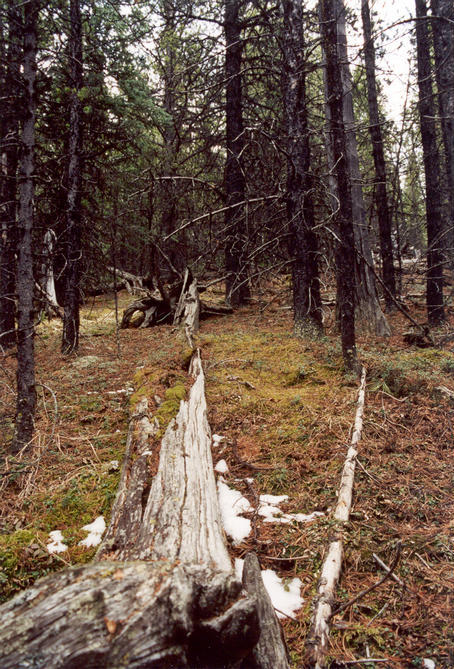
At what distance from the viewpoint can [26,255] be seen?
13.2ft

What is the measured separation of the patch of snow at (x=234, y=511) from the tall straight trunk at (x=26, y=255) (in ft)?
7.41

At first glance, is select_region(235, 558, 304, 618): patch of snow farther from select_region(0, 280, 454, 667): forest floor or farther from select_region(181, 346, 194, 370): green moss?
select_region(181, 346, 194, 370): green moss

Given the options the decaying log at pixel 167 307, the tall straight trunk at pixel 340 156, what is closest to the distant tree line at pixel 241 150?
the tall straight trunk at pixel 340 156

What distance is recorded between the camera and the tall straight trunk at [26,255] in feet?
13.2

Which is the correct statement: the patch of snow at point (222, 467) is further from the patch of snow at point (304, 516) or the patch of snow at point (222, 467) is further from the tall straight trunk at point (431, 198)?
the tall straight trunk at point (431, 198)

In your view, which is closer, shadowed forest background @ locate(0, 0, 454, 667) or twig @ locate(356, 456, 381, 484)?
shadowed forest background @ locate(0, 0, 454, 667)

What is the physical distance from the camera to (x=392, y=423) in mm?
4359

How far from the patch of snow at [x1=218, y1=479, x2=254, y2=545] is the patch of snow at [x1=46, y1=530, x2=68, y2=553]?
1227 millimetres

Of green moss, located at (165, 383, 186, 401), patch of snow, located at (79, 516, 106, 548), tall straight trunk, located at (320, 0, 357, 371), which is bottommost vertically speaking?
patch of snow, located at (79, 516, 106, 548)

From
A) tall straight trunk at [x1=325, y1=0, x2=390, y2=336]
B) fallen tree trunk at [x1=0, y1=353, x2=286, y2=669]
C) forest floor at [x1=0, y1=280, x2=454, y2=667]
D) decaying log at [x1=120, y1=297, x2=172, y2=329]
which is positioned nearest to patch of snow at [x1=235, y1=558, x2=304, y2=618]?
forest floor at [x1=0, y1=280, x2=454, y2=667]

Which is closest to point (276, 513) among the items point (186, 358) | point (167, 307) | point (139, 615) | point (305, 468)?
point (305, 468)

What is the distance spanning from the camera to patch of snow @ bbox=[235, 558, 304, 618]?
7.54 feet

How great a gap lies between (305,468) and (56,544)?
2240mm

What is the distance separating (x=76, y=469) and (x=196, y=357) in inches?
129
